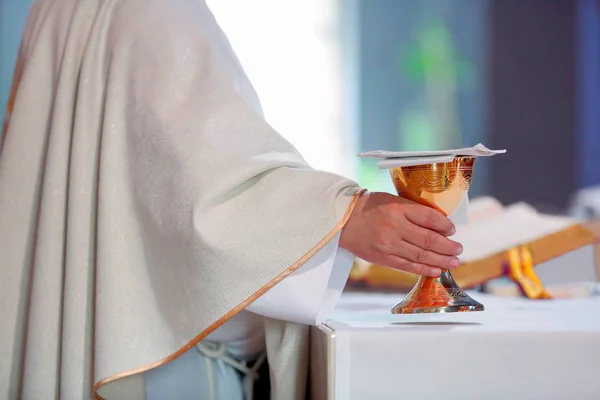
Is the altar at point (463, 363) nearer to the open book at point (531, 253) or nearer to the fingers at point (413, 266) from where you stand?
the fingers at point (413, 266)

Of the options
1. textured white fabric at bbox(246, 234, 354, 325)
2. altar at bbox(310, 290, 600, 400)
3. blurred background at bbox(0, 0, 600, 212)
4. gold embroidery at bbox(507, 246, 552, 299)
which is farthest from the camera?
blurred background at bbox(0, 0, 600, 212)

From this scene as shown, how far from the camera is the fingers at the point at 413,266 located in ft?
3.58

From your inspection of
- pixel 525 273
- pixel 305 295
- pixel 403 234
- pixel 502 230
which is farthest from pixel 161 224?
pixel 502 230

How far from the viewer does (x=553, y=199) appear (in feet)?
19.7

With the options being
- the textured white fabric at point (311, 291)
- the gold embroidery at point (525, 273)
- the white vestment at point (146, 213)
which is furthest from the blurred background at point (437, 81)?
the textured white fabric at point (311, 291)

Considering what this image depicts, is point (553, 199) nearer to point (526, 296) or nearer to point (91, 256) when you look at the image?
point (526, 296)

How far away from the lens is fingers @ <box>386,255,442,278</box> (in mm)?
1090

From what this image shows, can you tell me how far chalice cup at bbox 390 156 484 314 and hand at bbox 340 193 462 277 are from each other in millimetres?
19

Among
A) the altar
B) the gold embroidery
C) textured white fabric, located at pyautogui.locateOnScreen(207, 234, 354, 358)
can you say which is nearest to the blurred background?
the gold embroidery

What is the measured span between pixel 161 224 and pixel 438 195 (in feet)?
1.17

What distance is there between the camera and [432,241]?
1.07m

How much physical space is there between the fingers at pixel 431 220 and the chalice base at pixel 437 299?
0.10m

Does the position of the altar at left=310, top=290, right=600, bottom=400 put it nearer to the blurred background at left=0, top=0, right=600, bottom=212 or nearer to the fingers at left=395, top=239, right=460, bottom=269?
the fingers at left=395, top=239, right=460, bottom=269

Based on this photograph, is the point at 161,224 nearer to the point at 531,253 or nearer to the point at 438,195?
the point at 438,195
